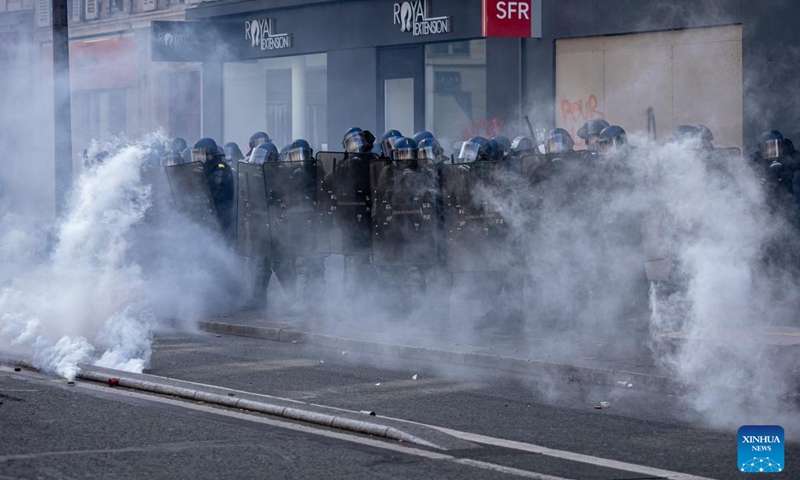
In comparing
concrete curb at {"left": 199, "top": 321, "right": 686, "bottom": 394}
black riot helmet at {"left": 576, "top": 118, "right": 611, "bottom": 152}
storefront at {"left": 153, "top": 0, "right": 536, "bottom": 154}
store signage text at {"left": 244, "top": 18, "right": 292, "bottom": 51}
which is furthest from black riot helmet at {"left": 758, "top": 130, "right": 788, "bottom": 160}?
store signage text at {"left": 244, "top": 18, "right": 292, "bottom": 51}

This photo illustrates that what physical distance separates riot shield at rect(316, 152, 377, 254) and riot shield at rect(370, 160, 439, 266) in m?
0.27

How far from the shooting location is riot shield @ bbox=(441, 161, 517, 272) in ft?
39.8

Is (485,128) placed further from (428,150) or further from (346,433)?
(346,433)

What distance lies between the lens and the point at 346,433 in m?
7.47

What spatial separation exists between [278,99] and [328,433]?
1777 cm

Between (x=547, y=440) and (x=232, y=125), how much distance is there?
1993 cm

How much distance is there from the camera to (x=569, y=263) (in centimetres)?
1172

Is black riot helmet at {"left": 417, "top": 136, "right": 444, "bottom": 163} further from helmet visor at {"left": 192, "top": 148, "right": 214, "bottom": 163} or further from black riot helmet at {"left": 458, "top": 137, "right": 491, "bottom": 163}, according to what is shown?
helmet visor at {"left": 192, "top": 148, "right": 214, "bottom": 163}

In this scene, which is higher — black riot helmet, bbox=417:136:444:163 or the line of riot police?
black riot helmet, bbox=417:136:444:163

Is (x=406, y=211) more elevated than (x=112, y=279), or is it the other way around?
(x=406, y=211)

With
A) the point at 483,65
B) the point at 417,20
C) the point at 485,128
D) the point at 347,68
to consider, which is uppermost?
the point at 417,20

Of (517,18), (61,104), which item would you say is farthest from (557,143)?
(61,104)

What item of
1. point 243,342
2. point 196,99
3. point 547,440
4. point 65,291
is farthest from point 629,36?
point 196,99

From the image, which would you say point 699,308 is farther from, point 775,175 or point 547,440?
point 775,175
